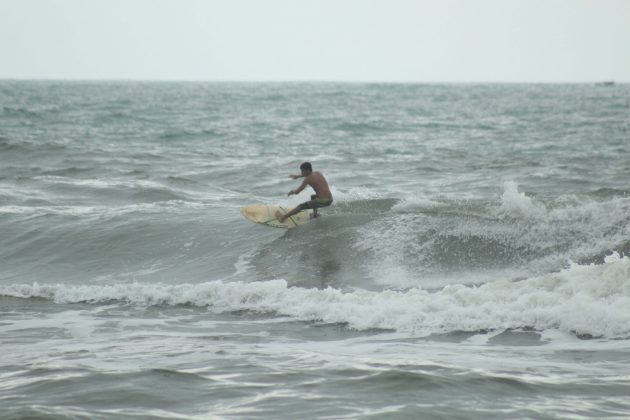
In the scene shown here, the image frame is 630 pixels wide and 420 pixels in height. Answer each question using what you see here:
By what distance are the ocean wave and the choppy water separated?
1.2 inches

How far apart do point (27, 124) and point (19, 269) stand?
106 ft

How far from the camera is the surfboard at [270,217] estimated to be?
1566 centimetres

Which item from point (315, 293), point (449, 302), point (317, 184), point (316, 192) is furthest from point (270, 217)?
point (449, 302)

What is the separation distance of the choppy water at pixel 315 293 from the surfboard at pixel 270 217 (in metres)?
0.25

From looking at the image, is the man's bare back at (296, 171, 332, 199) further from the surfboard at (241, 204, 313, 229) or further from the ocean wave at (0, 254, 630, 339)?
the ocean wave at (0, 254, 630, 339)

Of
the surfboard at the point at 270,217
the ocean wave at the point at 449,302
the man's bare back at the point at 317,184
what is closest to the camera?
the ocean wave at the point at 449,302

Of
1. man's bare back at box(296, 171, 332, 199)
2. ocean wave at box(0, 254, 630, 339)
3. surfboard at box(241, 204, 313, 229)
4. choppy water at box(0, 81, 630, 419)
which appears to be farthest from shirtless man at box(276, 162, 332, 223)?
ocean wave at box(0, 254, 630, 339)

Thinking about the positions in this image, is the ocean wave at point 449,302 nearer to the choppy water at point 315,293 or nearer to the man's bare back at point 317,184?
the choppy water at point 315,293

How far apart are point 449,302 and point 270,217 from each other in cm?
608

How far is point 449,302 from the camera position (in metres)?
10.2

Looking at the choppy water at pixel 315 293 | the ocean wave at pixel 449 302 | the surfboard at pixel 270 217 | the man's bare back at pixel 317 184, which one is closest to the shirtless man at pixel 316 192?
the man's bare back at pixel 317 184

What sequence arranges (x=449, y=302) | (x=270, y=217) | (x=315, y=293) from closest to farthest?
(x=449, y=302) < (x=315, y=293) < (x=270, y=217)

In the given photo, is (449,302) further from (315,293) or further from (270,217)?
(270,217)

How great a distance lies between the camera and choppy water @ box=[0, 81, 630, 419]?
7051 millimetres
